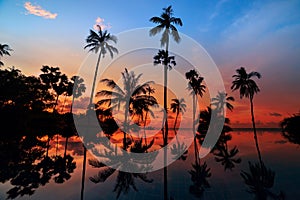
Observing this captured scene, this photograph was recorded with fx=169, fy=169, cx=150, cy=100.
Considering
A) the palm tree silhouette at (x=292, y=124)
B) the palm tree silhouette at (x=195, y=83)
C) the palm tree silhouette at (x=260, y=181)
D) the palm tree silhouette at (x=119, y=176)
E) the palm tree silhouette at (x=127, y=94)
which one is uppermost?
the palm tree silhouette at (x=195, y=83)

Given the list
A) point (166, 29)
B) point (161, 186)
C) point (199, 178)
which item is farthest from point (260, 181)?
point (166, 29)

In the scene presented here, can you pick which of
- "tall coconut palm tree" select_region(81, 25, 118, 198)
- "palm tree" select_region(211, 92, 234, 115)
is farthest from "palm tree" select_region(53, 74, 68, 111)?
"palm tree" select_region(211, 92, 234, 115)

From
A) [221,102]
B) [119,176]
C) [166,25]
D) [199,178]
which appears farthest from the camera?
[221,102]

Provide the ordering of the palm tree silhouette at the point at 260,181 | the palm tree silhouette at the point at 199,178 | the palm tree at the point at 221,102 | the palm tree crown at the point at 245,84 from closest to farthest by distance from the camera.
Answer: the palm tree silhouette at the point at 260,181, the palm tree silhouette at the point at 199,178, the palm tree crown at the point at 245,84, the palm tree at the point at 221,102

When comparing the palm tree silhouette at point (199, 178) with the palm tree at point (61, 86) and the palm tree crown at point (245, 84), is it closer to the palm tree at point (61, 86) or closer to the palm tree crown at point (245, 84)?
the palm tree crown at point (245, 84)

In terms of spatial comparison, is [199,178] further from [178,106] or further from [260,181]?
[178,106]

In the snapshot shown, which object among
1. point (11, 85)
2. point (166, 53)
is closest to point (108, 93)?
point (166, 53)

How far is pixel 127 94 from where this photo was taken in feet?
72.3

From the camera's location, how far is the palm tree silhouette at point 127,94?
20.8 m

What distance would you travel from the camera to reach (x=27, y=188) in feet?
24.7

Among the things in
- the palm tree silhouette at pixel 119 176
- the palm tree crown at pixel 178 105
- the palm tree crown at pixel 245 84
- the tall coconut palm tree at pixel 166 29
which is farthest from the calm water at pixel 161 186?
the palm tree crown at pixel 178 105

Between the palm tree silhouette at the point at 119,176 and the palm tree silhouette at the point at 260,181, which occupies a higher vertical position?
the palm tree silhouette at the point at 260,181

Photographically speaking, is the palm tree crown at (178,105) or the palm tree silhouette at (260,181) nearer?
the palm tree silhouette at (260,181)

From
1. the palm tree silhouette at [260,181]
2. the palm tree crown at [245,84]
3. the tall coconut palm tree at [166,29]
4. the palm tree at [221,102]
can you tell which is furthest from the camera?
the palm tree at [221,102]
